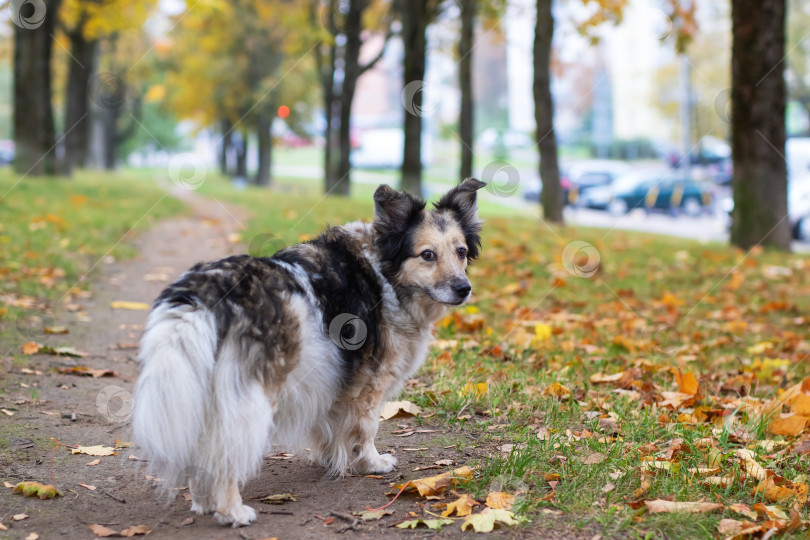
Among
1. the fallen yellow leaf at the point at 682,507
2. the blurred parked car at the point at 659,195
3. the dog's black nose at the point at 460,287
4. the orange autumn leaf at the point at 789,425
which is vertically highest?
the blurred parked car at the point at 659,195

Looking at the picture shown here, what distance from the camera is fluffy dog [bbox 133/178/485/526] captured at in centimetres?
323

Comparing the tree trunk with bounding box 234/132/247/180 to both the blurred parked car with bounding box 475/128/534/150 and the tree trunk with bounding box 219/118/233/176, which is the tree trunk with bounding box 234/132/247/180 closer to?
the tree trunk with bounding box 219/118/233/176

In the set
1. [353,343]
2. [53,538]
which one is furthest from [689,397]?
[53,538]

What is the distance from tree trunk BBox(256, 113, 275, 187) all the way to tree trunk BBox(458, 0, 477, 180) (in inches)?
558

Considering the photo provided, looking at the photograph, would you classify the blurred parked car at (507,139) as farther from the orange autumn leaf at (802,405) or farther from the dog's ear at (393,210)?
the dog's ear at (393,210)

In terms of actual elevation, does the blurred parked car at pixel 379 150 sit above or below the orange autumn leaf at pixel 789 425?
above

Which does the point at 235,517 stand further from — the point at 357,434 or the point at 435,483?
the point at 435,483

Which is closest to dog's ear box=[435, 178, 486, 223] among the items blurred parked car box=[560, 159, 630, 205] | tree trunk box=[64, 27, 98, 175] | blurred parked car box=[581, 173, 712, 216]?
tree trunk box=[64, 27, 98, 175]

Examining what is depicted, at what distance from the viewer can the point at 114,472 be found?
14.0ft

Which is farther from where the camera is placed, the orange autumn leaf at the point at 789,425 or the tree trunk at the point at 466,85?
the tree trunk at the point at 466,85

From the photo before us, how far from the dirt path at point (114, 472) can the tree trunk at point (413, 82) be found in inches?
421

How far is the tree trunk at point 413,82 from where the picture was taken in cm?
1645

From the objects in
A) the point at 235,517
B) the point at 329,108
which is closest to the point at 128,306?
the point at 235,517

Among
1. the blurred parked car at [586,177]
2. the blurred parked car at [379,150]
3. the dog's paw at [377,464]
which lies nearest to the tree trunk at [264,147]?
the blurred parked car at [379,150]
